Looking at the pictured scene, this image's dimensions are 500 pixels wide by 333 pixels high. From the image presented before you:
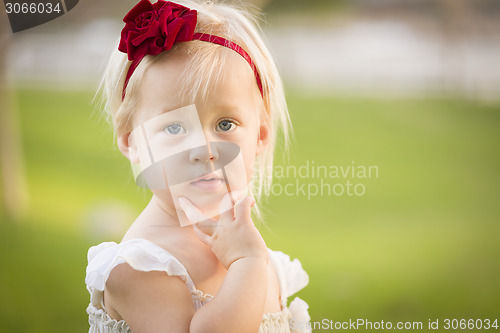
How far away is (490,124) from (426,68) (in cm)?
24

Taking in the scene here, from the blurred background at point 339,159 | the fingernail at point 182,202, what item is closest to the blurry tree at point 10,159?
the blurred background at point 339,159

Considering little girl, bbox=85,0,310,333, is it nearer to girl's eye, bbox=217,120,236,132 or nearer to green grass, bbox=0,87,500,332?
girl's eye, bbox=217,120,236,132

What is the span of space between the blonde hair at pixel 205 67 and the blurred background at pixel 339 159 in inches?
14.7

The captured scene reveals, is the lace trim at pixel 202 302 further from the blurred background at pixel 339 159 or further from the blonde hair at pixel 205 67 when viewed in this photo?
the blurred background at pixel 339 159

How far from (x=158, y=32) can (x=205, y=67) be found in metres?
0.07

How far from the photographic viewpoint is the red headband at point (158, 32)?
0.66 meters

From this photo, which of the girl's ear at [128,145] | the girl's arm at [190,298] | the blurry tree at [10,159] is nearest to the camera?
the girl's arm at [190,298]

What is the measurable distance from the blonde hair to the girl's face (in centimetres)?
1

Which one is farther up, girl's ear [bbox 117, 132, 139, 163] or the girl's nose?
girl's ear [bbox 117, 132, 139, 163]

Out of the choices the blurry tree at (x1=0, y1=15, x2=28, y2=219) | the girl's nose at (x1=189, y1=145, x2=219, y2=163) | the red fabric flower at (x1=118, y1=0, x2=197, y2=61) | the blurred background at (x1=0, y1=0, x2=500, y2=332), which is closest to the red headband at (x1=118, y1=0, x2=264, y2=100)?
the red fabric flower at (x1=118, y1=0, x2=197, y2=61)

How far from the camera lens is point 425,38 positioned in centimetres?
150

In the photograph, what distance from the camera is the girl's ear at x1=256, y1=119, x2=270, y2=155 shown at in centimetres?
79

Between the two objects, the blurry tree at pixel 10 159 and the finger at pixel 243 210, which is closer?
the finger at pixel 243 210

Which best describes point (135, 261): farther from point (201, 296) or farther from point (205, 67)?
point (205, 67)
